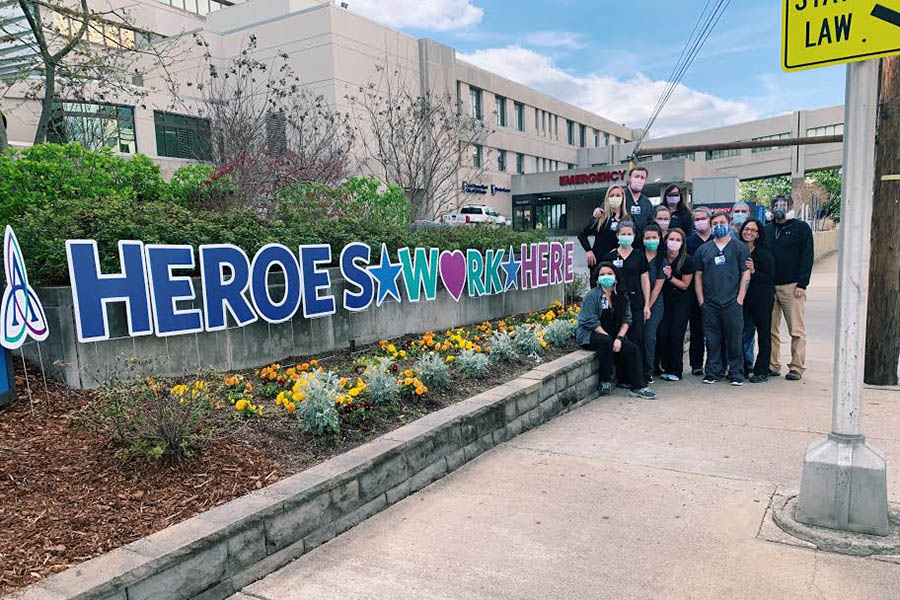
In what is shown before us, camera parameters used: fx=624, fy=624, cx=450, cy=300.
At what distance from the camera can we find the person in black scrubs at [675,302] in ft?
23.6

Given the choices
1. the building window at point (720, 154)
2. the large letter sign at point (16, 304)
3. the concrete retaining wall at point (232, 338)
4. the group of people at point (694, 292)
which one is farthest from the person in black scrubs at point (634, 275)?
the building window at point (720, 154)

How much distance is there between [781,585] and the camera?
2965 mm

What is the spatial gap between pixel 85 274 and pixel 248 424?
1.65m

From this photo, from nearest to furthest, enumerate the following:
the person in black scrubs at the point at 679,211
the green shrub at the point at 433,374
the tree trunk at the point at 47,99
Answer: the green shrub at the point at 433,374, the person in black scrubs at the point at 679,211, the tree trunk at the point at 47,99

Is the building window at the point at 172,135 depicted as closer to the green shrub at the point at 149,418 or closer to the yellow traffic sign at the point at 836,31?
the green shrub at the point at 149,418

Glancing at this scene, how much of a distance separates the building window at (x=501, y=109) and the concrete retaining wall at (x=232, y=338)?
3995 cm

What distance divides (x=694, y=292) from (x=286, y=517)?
5.70m

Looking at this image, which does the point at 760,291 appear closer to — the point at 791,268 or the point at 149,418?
the point at 791,268

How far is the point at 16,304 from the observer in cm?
401

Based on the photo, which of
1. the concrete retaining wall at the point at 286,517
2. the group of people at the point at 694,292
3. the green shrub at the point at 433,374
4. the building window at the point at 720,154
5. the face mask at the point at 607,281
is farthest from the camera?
the building window at the point at 720,154

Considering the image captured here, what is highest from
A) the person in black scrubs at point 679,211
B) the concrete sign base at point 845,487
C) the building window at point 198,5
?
the building window at point 198,5

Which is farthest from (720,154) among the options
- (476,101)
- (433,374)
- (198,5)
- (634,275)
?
(433,374)

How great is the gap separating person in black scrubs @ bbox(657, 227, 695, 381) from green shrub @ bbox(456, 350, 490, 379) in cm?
258

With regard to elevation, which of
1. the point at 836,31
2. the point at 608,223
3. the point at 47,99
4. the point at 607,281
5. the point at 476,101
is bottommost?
the point at 607,281
